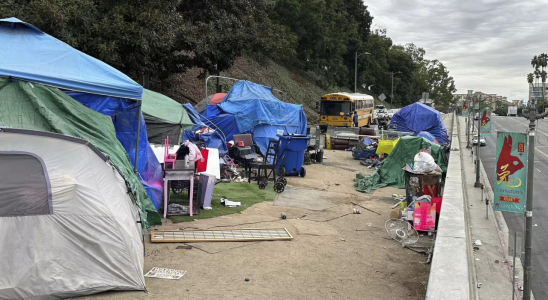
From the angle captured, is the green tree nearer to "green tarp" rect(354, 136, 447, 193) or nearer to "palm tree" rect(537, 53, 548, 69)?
Result: "green tarp" rect(354, 136, 447, 193)

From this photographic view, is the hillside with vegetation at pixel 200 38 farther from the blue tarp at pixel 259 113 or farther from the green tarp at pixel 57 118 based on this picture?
the green tarp at pixel 57 118

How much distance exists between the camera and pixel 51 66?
22.2 feet

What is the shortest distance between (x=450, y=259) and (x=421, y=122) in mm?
23854

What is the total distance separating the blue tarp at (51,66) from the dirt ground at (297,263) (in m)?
2.40

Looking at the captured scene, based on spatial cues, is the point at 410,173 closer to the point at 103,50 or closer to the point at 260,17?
the point at 103,50

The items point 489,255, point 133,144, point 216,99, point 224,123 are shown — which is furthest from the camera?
point 216,99

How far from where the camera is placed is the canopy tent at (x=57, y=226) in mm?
5020

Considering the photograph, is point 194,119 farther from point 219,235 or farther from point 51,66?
point 51,66

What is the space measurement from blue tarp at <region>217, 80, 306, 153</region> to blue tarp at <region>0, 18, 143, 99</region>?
9500 mm

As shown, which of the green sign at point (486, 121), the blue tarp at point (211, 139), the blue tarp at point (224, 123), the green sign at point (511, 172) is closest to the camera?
the green sign at point (511, 172)

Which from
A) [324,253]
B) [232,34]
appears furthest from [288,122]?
[324,253]

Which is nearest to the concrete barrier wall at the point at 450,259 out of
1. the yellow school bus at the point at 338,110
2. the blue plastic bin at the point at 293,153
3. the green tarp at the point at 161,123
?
the blue plastic bin at the point at 293,153

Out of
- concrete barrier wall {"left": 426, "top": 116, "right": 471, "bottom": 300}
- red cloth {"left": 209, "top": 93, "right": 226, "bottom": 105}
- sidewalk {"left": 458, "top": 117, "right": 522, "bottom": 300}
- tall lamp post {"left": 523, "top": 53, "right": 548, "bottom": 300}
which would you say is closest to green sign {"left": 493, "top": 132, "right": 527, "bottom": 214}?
tall lamp post {"left": 523, "top": 53, "right": 548, "bottom": 300}

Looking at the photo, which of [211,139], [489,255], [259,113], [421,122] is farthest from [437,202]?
[421,122]
